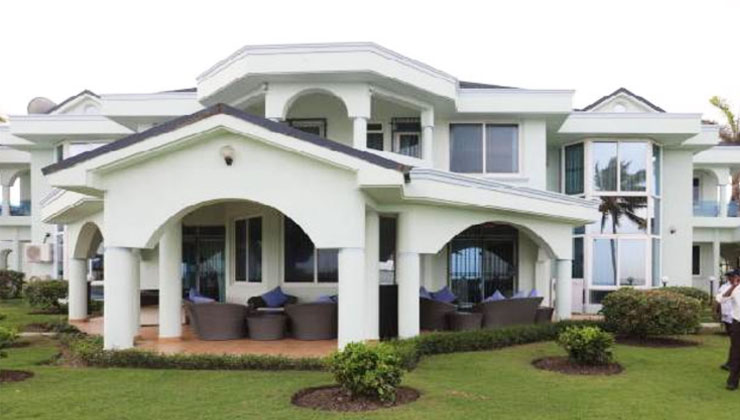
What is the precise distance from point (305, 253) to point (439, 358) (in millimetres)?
5456

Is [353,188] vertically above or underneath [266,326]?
above

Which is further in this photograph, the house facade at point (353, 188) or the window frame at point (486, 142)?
the window frame at point (486, 142)

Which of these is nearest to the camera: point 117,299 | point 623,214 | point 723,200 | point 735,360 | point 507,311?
point 735,360

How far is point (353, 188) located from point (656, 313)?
734cm

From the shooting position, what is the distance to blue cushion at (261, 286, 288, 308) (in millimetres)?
15656

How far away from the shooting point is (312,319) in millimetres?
13664

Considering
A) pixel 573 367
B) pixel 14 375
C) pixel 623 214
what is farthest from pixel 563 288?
pixel 14 375

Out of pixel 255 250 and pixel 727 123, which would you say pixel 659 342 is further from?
Result: pixel 727 123

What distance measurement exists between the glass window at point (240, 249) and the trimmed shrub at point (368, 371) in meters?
8.87

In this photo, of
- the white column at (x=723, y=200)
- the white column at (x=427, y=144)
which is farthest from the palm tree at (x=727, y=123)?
the white column at (x=427, y=144)

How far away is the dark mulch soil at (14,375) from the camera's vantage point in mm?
10508

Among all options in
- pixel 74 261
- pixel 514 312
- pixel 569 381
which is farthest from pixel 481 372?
pixel 74 261

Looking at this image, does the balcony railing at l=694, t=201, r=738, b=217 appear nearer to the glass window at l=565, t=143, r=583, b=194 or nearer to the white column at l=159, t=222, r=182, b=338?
the glass window at l=565, t=143, r=583, b=194

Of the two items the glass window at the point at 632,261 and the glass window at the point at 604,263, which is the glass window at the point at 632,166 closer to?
the glass window at the point at 632,261
